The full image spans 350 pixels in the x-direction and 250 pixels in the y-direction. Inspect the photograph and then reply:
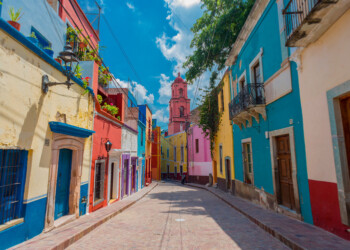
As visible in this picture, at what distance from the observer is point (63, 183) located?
687 centimetres

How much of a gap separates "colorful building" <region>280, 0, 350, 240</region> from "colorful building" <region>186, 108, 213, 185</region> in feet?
61.0

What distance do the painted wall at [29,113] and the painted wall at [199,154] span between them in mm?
19596

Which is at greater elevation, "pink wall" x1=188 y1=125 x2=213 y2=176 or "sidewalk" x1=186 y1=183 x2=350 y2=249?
"pink wall" x1=188 y1=125 x2=213 y2=176

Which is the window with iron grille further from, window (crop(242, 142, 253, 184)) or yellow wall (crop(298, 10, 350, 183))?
window (crop(242, 142, 253, 184))

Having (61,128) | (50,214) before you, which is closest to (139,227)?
(50,214)

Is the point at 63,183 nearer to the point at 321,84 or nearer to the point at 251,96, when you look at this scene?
the point at 251,96

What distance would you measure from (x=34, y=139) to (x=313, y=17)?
6.79 m

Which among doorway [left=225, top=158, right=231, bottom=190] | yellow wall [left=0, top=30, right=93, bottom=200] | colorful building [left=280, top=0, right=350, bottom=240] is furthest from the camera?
doorway [left=225, top=158, right=231, bottom=190]

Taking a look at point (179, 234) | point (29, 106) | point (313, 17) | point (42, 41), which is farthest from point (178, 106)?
point (29, 106)

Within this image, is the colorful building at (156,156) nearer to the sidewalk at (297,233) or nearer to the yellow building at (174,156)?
the yellow building at (174,156)

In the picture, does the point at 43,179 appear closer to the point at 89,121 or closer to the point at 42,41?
the point at 89,121

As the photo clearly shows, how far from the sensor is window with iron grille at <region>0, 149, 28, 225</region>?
14.1 ft

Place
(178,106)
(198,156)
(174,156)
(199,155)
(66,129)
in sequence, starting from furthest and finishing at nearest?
(178,106) < (174,156) < (198,156) < (199,155) < (66,129)

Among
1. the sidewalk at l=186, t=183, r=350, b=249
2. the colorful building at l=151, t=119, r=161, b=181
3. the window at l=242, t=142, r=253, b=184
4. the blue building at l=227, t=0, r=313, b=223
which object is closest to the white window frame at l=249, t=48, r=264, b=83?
the blue building at l=227, t=0, r=313, b=223
